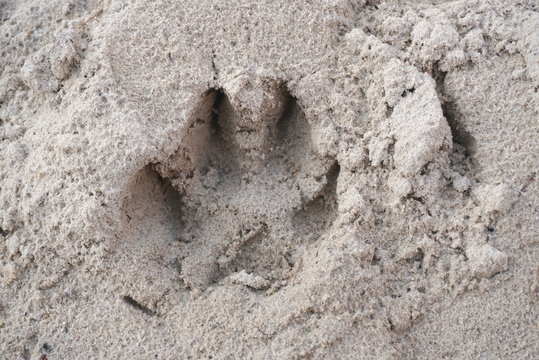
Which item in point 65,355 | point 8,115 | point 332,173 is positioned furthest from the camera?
point 8,115

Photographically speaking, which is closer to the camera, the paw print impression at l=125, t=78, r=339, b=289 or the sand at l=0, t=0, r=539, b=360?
the sand at l=0, t=0, r=539, b=360

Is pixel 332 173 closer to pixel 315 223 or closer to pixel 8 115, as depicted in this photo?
pixel 315 223

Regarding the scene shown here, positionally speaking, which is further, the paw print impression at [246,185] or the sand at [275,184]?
the paw print impression at [246,185]

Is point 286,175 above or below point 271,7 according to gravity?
below

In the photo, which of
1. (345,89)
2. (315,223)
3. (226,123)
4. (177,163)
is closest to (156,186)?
(177,163)
